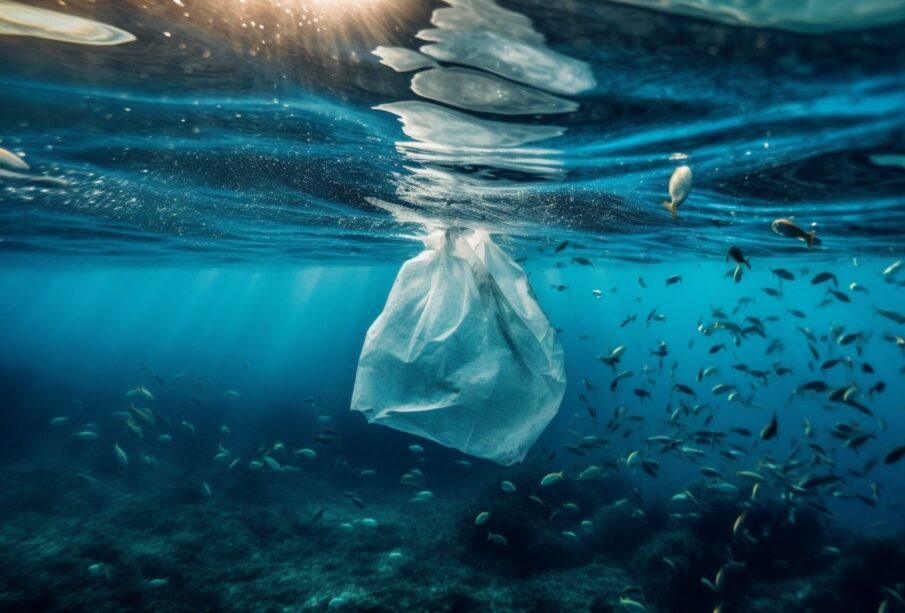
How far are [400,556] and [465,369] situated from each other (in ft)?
26.6

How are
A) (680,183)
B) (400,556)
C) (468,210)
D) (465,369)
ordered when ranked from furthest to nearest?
(468,210) < (400,556) < (465,369) < (680,183)

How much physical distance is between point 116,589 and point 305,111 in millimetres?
9803

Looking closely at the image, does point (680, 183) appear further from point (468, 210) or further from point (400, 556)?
point (400, 556)

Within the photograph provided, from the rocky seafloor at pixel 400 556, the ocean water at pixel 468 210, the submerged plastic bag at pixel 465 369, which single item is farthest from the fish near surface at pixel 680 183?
the rocky seafloor at pixel 400 556

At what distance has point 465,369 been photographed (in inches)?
215

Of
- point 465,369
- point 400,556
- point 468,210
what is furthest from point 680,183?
point 400,556

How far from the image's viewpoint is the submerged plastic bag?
17.6 feet

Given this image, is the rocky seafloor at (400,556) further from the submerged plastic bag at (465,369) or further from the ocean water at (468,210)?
the submerged plastic bag at (465,369)

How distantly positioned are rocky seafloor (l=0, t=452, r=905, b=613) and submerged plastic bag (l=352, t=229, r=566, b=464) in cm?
511

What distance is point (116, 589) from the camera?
8.51 metres

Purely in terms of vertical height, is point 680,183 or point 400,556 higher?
point 680,183

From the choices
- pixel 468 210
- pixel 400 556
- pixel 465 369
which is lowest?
pixel 400 556

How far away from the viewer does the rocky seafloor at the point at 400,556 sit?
873 centimetres

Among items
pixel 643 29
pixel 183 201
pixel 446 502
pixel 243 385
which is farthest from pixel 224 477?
pixel 243 385
